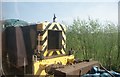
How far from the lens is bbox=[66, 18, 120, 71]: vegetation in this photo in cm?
567

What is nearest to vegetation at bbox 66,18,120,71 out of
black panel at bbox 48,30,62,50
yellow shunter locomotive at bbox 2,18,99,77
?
black panel at bbox 48,30,62,50

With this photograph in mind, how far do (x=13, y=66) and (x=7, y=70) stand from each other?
0.09m

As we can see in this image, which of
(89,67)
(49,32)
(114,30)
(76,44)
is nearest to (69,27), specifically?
(76,44)

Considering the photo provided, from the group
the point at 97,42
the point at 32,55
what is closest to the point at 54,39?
the point at 32,55

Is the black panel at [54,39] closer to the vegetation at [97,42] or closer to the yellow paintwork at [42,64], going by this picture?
the yellow paintwork at [42,64]

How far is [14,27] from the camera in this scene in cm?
243

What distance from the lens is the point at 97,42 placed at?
18.7 ft

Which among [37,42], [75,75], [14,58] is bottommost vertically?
[75,75]

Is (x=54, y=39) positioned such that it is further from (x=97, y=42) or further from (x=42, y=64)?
(x=97, y=42)

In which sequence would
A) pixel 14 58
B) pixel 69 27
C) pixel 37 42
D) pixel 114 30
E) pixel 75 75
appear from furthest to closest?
pixel 69 27
pixel 114 30
pixel 37 42
pixel 14 58
pixel 75 75

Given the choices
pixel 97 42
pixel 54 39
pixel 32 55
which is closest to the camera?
pixel 32 55

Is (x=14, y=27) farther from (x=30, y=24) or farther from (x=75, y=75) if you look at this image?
(x=75, y=75)

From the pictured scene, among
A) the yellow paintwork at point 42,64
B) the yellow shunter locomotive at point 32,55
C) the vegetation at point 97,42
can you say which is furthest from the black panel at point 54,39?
the vegetation at point 97,42

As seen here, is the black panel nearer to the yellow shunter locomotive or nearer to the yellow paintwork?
the yellow shunter locomotive
